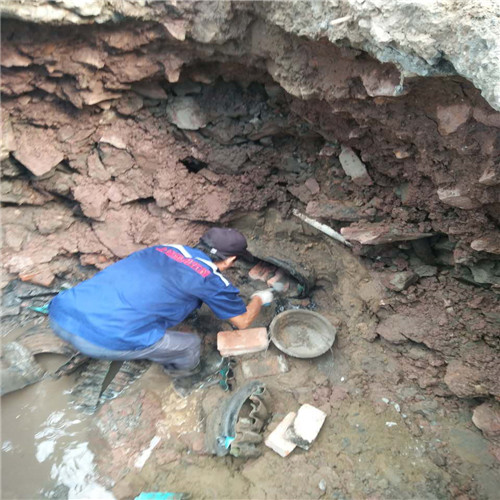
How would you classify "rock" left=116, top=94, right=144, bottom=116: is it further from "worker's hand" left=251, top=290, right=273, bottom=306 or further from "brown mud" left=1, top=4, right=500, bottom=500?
"worker's hand" left=251, top=290, right=273, bottom=306

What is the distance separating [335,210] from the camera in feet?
11.4

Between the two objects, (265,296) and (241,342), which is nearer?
(241,342)

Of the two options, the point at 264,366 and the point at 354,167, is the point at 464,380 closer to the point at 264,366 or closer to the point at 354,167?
the point at 264,366

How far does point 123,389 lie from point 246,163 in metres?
2.48

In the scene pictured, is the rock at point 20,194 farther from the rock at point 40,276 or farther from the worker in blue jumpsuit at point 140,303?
the worker in blue jumpsuit at point 140,303

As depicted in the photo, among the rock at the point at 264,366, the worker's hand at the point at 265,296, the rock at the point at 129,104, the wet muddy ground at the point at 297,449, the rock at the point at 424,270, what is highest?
the rock at the point at 129,104

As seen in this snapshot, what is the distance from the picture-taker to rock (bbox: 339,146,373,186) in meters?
3.22

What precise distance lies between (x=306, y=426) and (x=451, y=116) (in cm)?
235

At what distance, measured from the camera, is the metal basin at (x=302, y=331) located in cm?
339

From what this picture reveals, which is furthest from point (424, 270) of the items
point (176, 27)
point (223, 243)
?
point (176, 27)

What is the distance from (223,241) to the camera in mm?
3242

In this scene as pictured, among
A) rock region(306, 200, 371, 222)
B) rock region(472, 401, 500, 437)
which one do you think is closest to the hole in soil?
rock region(306, 200, 371, 222)

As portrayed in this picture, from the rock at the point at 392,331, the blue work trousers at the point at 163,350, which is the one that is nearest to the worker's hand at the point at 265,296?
the blue work trousers at the point at 163,350

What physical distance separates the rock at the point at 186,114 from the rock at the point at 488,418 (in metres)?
3.37
